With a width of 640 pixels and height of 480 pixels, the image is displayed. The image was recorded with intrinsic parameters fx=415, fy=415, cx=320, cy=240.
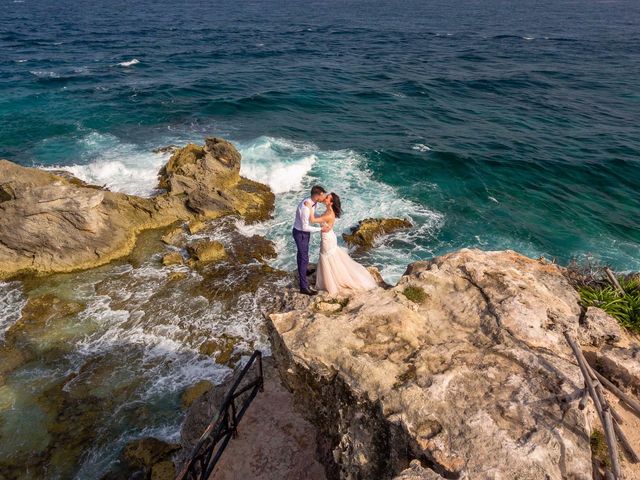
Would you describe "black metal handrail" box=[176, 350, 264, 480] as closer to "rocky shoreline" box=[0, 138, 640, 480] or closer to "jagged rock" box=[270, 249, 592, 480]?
"rocky shoreline" box=[0, 138, 640, 480]

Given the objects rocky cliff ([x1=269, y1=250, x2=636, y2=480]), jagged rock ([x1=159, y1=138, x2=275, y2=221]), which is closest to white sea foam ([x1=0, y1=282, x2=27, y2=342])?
jagged rock ([x1=159, y1=138, x2=275, y2=221])

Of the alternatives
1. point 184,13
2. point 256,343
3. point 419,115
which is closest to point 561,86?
point 419,115

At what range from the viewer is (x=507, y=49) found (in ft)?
206

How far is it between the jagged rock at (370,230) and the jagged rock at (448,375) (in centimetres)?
1275

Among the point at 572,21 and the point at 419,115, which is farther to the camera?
the point at 572,21

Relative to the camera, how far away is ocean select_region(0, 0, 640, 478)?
878 inches

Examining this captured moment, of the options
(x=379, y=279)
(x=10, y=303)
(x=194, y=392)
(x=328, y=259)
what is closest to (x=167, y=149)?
(x=10, y=303)

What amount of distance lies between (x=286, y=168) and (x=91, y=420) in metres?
19.6

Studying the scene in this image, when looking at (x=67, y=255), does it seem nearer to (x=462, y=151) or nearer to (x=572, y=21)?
(x=462, y=151)

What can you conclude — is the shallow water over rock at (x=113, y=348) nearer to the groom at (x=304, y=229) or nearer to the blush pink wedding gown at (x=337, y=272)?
the groom at (x=304, y=229)

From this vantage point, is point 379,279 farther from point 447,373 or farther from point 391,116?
point 391,116

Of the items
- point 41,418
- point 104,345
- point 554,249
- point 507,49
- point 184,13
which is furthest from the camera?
point 184,13

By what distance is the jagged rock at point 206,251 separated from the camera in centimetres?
1912

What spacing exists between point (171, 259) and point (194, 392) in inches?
295
